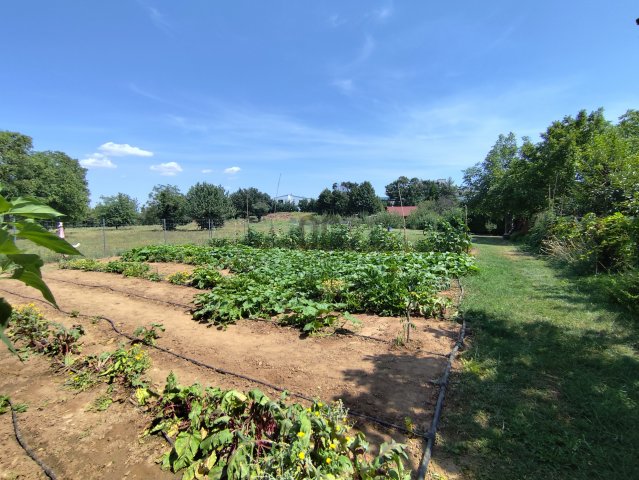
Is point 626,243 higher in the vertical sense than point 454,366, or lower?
higher

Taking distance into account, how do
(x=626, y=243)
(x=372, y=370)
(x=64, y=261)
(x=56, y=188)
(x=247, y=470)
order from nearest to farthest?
(x=247, y=470)
(x=372, y=370)
(x=626, y=243)
(x=64, y=261)
(x=56, y=188)

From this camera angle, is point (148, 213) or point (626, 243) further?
point (148, 213)

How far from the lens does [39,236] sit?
0.62 meters

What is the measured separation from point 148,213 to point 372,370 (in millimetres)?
51819

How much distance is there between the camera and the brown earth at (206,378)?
8.15ft

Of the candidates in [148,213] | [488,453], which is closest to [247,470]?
[488,453]

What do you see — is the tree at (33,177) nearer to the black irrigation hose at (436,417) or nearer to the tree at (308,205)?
the tree at (308,205)

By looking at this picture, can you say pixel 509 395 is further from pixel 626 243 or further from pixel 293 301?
pixel 626 243

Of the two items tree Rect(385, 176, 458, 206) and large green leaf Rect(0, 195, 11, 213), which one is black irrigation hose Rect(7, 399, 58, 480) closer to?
large green leaf Rect(0, 195, 11, 213)

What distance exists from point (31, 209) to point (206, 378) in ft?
10.8

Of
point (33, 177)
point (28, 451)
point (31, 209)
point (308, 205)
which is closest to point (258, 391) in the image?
point (28, 451)

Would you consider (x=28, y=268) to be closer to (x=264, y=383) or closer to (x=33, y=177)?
(x=264, y=383)

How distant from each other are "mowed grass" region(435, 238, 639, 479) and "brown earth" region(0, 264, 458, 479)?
37 cm

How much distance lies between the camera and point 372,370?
3672 mm
